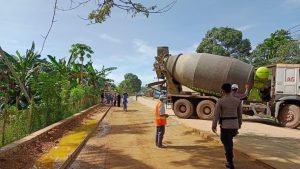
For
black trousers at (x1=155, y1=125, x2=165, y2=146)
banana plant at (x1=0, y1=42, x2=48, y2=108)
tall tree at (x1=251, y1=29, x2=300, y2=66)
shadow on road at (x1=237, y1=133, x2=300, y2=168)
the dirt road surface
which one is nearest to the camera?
the dirt road surface

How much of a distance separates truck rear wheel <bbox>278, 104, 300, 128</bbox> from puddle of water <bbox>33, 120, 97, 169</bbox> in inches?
388

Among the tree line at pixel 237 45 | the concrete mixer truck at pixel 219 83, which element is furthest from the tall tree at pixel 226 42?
the concrete mixer truck at pixel 219 83

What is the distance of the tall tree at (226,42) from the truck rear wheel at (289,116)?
41.6 m

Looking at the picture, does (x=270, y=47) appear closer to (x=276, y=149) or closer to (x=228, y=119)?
(x=276, y=149)

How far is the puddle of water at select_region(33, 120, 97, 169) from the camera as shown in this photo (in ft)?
26.9

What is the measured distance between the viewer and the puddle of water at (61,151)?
8.19 m

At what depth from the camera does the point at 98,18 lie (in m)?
9.70

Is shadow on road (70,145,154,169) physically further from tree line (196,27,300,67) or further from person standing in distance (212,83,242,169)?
tree line (196,27,300,67)

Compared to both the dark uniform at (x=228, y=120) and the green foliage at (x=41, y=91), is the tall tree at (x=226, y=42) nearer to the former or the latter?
the green foliage at (x=41, y=91)

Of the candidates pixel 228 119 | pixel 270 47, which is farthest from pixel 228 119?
pixel 270 47

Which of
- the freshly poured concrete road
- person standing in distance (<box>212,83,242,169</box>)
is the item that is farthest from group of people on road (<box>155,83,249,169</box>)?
the freshly poured concrete road

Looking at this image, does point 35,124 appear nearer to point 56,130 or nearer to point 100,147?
point 56,130

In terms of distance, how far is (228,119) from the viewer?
26.8 ft

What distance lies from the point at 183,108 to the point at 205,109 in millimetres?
1366
